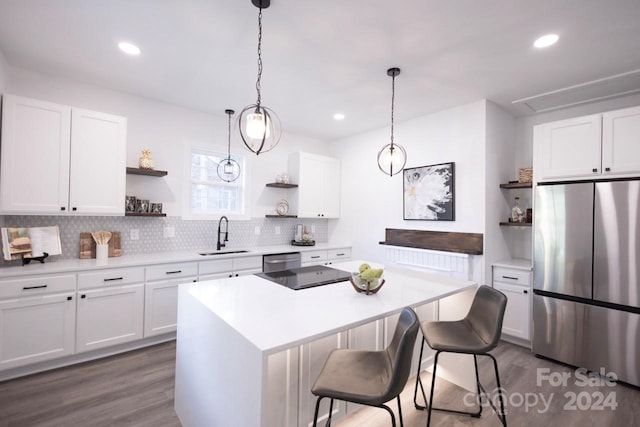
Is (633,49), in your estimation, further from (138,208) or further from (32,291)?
(32,291)

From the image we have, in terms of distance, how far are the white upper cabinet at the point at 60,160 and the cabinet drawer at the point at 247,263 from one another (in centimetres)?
135

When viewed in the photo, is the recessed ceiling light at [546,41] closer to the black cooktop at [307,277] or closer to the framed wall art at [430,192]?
the framed wall art at [430,192]

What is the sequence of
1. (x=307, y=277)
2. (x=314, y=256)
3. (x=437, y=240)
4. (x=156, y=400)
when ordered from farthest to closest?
(x=314, y=256)
(x=437, y=240)
(x=307, y=277)
(x=156, y=400)

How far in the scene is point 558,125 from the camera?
296 centimetres

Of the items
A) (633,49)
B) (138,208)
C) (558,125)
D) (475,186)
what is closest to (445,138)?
(475,186)

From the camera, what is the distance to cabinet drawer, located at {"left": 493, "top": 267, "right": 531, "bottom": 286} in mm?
3219

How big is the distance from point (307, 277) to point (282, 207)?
2590mm

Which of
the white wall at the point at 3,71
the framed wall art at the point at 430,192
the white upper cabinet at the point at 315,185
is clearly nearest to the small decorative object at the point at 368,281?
the framed wall art at the point at 430,192

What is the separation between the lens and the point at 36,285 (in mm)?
2445

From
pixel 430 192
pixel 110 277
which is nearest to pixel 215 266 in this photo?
pixel 110 277

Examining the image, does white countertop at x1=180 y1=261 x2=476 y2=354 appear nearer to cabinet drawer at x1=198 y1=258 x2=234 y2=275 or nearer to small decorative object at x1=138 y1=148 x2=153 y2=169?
cabinet drawer at x1=198 y1=258 x2=234 y2=275

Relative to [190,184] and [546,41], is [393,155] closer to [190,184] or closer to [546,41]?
[546,41]

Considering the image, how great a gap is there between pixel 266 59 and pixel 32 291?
2.76m

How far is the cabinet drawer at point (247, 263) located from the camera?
3.64 meters
